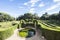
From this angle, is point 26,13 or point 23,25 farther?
point 26,13

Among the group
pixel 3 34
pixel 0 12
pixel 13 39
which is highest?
pixel 0 12

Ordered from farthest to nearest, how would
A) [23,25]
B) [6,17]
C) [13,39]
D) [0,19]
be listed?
1. [6,17]
2. [0,19]
3. [23,25]
4. [13,39]

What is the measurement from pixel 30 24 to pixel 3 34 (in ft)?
81.9

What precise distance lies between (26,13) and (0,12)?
21.6 meters

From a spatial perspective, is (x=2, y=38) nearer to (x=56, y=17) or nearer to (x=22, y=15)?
(x=56, y=17)

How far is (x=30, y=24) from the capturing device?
3962 centimetres

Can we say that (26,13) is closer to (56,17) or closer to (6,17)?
(6,17)

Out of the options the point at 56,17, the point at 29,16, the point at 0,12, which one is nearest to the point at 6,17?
the point at 0,12

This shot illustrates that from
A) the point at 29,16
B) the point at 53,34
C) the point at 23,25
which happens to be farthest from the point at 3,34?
the point at 29,16

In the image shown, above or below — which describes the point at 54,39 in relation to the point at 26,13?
below

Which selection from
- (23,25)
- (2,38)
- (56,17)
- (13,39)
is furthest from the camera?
(56,17)

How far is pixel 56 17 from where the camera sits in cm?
6512

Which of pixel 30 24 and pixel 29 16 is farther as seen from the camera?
pixel 29 16

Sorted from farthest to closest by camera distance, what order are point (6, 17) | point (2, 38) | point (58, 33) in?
point (6, 17)
point (2, 38)
point (58, 33)
